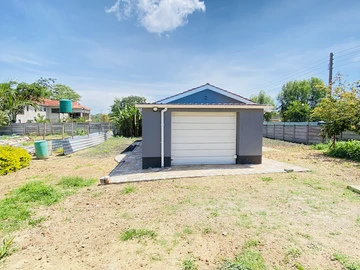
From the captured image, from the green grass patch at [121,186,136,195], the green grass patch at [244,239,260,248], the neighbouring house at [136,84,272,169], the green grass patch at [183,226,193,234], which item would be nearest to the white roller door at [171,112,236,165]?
the neighbouring house at [136,84,272,169]

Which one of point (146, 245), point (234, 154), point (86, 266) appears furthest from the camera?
point (234, 154)

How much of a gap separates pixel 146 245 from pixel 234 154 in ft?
20.9

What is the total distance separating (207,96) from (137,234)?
783cm

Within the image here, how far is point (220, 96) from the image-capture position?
9797mm

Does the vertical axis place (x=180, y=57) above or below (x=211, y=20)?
below

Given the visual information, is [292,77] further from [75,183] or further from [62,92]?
[62,92]

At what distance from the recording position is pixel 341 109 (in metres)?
11.5

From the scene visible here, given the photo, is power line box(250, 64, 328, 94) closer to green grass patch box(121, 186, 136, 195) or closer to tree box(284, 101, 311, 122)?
tree box(284, 101, 311, 122)

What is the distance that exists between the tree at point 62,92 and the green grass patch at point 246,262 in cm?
5814

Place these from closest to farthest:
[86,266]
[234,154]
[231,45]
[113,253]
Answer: [86,266]
[113,253]
[234,154]
[231,45]

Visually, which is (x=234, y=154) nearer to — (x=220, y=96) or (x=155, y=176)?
(x=220, y=96)

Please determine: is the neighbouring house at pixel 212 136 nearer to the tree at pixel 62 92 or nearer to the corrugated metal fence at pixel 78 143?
the corrugated metal fence at pixel 78 143

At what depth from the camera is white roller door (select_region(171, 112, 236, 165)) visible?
826 centimetres

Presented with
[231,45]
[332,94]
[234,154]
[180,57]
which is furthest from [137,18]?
[332,94]
